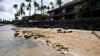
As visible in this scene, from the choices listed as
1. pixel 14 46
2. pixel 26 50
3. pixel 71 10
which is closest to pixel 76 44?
pixel 26 50

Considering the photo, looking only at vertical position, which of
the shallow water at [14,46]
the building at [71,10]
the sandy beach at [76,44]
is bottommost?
the shallow water at [14,46]

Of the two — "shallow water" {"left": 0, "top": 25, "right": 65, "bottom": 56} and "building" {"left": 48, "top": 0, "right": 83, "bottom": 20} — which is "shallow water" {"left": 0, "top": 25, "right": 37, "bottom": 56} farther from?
"building" {"left": 48, "top": 0, "right": 83, "bottom": 20}

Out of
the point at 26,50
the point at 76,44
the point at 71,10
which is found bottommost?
the point at 26,50

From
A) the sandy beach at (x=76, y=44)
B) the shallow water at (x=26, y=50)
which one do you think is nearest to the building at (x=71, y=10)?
the sandy beach at (x=76, y=44)

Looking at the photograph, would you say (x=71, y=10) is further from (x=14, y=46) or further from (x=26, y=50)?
(x=26, y=50)

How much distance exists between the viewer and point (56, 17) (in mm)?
46125

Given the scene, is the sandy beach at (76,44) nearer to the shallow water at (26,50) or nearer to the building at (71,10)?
the shallow water at (26,50)

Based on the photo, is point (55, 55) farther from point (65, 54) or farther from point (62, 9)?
point (62, 9)

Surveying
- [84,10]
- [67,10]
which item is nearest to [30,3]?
[67,10]

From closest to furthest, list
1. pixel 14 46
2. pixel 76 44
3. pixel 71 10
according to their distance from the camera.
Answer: pixel 76 44, pixel 14 46, pixel 71 10

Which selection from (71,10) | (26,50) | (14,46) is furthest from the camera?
(71,10)

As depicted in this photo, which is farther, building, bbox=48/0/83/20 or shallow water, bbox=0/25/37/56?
building, bbox=48/0/83/20

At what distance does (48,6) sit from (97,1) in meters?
56.8

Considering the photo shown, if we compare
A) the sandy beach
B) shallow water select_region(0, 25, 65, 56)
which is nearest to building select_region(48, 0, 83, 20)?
the sandy beach
